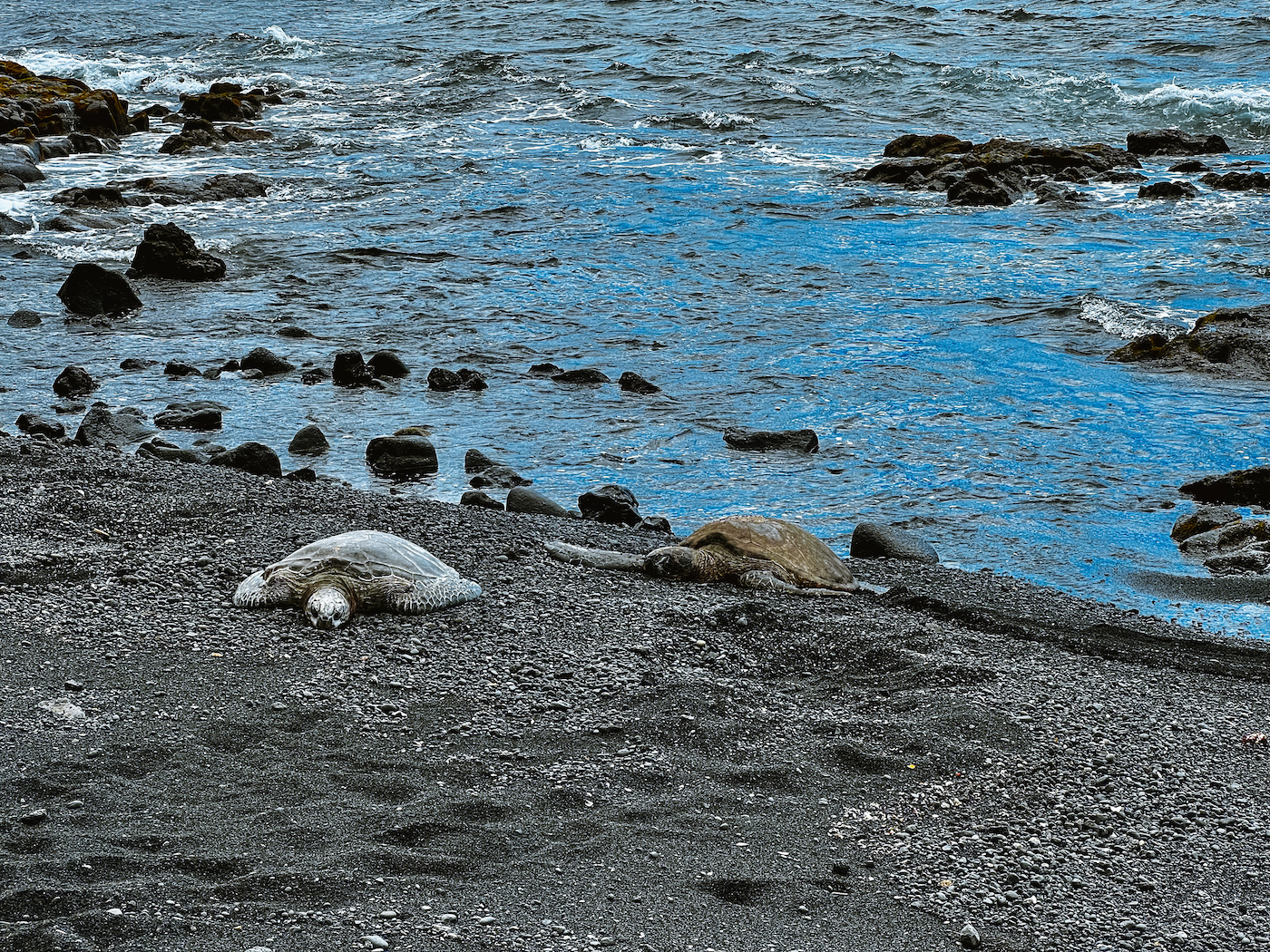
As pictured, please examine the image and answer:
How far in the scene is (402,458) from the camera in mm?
8828

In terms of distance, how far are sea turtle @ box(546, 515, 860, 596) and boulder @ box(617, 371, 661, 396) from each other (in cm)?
378

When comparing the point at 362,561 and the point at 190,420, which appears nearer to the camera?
the point at 362,561

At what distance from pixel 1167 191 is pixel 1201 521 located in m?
11.7

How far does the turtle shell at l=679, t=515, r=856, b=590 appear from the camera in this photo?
6.76 metres

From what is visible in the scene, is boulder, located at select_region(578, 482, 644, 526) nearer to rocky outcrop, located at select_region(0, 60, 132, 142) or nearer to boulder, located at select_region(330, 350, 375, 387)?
boulder, located at select_region(330, 350, 375, 387)

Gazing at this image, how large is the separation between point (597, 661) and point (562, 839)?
4.81 ft

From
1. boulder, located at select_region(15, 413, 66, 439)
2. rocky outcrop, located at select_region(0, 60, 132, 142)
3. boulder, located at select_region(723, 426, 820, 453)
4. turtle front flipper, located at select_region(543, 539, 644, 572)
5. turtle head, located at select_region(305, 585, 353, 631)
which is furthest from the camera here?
rocky outcrop, located at select_region(0, 60, 132, 142)

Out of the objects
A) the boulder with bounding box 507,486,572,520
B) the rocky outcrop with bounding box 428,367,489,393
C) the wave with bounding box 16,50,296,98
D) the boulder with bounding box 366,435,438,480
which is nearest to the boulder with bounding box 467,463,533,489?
the boulder with bounding box 366,435,438,480

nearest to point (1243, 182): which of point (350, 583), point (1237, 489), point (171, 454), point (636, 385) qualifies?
point (1237, 489)

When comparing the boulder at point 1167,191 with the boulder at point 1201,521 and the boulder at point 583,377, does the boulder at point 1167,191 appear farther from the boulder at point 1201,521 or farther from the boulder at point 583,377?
the boulder at point 1201,521

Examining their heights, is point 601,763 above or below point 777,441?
above

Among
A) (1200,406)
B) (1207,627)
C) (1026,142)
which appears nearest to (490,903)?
(1207,627)

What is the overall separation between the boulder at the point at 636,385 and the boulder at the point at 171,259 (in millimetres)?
5788

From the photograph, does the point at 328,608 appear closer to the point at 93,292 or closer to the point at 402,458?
the point at 402,458
